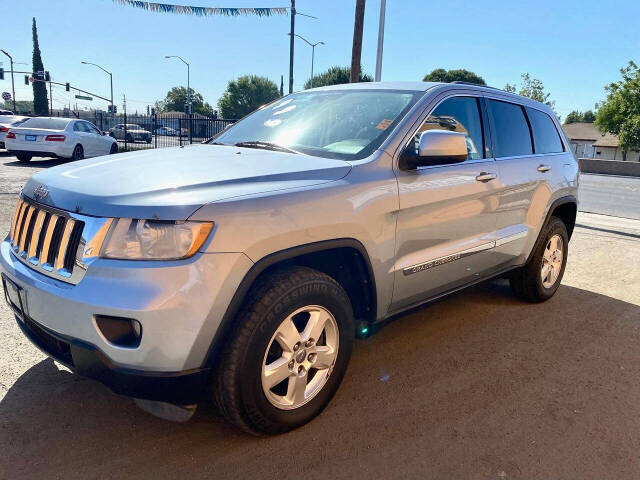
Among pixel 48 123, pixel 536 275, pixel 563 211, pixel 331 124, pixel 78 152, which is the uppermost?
pixel 331 124

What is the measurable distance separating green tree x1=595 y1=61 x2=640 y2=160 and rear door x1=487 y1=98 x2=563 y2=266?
5024 cm

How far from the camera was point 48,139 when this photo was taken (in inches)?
554

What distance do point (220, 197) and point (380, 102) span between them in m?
1.60

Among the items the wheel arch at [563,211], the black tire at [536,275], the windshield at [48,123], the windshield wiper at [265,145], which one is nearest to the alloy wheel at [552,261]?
the black tire at [536,275]

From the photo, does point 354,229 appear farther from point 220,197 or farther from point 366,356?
point 366,356

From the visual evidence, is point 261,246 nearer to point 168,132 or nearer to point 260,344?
point 260,344

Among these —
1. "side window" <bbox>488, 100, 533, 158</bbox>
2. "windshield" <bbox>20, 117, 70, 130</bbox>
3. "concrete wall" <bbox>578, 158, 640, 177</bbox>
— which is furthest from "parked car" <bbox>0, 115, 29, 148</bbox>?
"concrete wall" <bbox>578, 158, 640, 177</bbox>

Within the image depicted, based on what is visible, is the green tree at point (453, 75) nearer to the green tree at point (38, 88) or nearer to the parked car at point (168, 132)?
the parked car at point (168, 132)

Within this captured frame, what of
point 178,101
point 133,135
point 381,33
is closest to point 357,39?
point 381,33

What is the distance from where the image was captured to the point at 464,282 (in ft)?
12.0

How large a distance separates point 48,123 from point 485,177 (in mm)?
14514

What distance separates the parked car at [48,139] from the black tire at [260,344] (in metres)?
13.9

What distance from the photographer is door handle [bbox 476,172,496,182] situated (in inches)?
138

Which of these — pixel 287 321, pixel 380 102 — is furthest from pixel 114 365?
pixel 380 102
